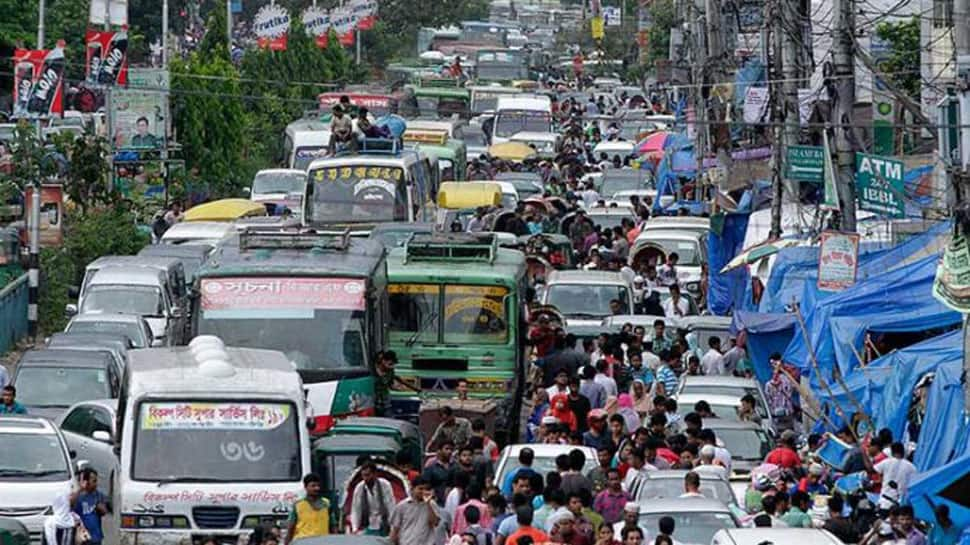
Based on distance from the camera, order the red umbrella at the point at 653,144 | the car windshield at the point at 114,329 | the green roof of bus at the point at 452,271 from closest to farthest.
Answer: the green roof of bus at the point at 452,271 < the car windshield at the point at 114,329 < the red umbrella at the point at 653,144

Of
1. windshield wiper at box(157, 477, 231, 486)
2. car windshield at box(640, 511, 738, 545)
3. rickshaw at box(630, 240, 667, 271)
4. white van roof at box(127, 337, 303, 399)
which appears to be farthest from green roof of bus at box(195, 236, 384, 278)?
rickshaw at box(630, 240, 667, 271)

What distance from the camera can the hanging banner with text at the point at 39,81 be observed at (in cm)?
4309

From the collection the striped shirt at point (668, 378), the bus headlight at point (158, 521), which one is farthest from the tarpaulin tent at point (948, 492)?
the striped shirt at point (668, 378)

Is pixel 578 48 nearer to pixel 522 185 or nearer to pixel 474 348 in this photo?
pixel 522 185

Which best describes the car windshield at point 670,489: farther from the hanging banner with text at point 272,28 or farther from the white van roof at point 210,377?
the hanging banner with text at point 272,28

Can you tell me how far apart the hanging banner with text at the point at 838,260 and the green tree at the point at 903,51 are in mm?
17544

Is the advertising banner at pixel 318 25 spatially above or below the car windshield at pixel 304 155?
above

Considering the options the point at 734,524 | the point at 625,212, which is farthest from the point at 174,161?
the point at 734,524

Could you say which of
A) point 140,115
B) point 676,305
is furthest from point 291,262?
point 140,115

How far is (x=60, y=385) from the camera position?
28.9 metres

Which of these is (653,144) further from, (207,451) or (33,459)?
(33,459)

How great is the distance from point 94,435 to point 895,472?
7.07m

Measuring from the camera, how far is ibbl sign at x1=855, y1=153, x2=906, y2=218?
28.9 meters

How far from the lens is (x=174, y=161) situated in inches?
2185
